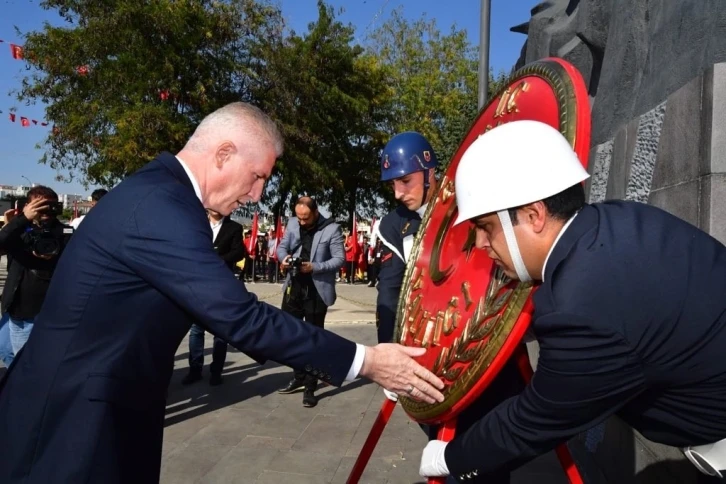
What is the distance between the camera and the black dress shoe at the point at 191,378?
6.65 meters

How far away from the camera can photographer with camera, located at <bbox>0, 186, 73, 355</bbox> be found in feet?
15.8

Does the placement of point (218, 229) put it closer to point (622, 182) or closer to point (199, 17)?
point (622, 182)

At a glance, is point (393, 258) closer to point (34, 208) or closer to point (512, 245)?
point (512, 245)

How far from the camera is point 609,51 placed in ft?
14.4

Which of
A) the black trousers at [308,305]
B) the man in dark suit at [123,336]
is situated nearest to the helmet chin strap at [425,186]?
the man in dark suit at [123,336]

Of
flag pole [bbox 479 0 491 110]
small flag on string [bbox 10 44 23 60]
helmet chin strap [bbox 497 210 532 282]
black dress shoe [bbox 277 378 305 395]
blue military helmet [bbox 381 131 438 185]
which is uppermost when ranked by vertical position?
small flag on string [bbox 10 44 23 60]

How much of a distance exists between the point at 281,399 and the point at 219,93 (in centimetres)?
1852

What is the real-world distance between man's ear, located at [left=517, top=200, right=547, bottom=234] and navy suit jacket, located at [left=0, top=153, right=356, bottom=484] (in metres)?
0.91

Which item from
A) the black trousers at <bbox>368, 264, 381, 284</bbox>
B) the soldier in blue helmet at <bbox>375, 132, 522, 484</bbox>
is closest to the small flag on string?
the black trousers at <bbox>368, 264, 381, 284</bbox>

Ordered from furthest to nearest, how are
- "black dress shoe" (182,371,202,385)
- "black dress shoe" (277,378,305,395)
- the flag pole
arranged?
the flag pole < "black dress shoe" (182,371,202,385) < "black dress shoe" (277,378,305,395)

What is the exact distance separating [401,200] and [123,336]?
75.5 inches

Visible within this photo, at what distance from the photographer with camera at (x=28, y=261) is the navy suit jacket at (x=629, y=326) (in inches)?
171

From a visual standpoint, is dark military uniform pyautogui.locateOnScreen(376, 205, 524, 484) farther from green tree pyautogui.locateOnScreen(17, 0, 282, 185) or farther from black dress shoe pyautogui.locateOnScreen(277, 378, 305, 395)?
green tree pyautogui.locateOnScreen(17, 0, 282, 185)

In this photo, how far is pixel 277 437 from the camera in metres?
Result: 5.00
